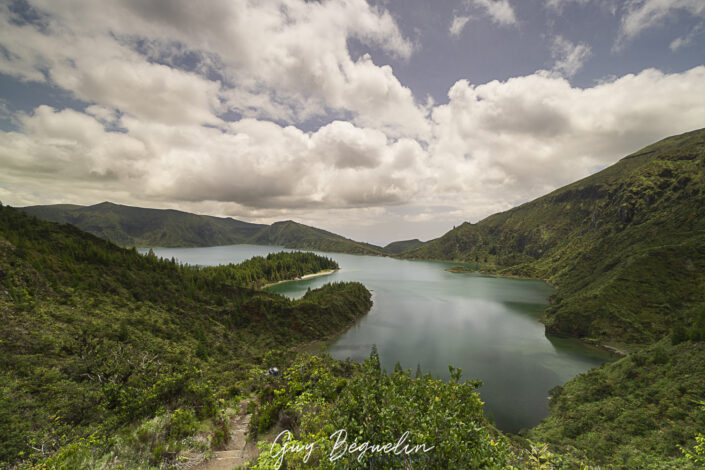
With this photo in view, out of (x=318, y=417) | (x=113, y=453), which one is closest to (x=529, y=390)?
(x=318, y=417)

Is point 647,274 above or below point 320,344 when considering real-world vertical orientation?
above

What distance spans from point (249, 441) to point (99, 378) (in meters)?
12.0

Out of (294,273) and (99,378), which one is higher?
(99,378)

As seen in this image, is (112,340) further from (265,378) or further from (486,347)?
(486,347)

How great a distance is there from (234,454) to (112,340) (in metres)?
25.5

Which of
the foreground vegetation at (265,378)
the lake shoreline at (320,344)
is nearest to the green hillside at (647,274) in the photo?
the foreground vegetation at (265,378)

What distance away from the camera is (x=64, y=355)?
68.9 ft

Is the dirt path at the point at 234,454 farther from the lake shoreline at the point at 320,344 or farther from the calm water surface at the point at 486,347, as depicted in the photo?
the lake shoreline at the point at 320,344

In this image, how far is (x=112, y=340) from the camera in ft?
88.7

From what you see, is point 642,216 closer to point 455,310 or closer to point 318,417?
point 455,310

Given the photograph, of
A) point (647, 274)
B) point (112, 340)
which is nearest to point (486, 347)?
point (647, 274)

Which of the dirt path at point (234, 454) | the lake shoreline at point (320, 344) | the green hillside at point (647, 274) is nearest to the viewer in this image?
the dirt path at point (234, 454)

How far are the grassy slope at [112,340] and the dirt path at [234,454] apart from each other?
35.8 inches

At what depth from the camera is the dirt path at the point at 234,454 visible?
438 inches
